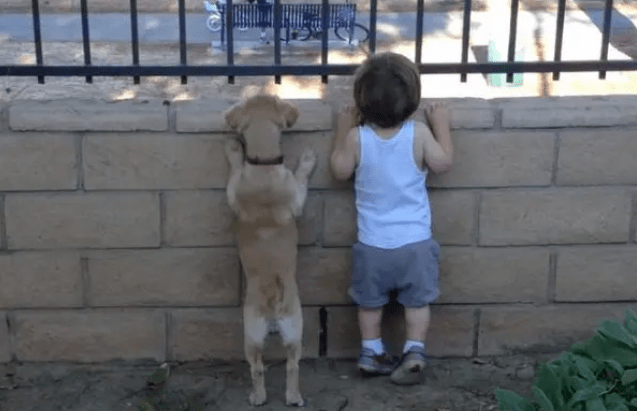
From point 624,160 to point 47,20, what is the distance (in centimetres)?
661

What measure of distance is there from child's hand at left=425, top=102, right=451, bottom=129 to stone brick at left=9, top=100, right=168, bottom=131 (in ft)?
3.27

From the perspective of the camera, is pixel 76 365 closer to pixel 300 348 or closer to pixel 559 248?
pixel 300 348

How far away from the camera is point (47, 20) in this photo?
371 inches

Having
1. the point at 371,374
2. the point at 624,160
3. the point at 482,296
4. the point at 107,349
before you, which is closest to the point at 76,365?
the point at 107,349

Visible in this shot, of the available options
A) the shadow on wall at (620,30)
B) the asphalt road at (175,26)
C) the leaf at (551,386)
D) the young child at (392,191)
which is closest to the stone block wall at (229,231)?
the young child at (392,191)

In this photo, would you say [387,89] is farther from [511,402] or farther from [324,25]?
[511,402]

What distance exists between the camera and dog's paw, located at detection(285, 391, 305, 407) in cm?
393

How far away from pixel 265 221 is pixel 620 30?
5819mm

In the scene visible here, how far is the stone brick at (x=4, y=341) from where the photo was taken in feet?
13.5

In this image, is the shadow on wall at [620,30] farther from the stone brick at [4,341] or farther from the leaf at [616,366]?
the stone brick at [4,341]

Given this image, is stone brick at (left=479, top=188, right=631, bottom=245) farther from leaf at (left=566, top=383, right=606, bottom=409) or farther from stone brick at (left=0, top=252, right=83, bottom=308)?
stone brick at (left=0, top=252, right=83, bottom=308)

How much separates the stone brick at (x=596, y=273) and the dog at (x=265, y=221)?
44.2 inches

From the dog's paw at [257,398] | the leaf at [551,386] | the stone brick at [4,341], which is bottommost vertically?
the dog's paw at [257,398]

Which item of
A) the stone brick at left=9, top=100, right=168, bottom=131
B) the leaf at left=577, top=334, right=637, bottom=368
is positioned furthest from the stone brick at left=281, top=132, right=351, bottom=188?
the leaf at left=577, top=334, right=637, bottom=368
